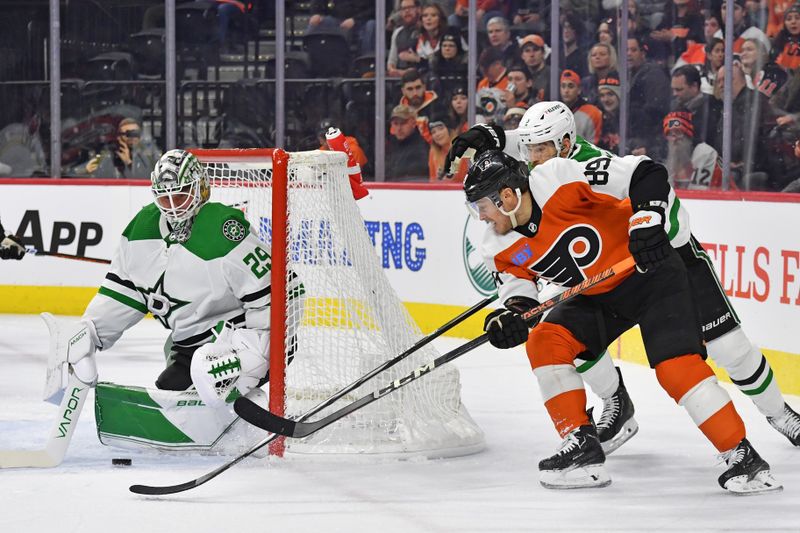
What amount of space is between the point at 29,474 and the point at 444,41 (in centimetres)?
430

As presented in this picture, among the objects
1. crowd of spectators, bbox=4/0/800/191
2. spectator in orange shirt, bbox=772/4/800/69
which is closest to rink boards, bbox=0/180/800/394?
crowd of spectators, bbox=4/0/800/191

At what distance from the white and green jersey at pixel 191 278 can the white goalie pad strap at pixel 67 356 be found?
0.36 feet

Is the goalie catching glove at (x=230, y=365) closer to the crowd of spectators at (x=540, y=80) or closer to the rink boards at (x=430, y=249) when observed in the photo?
the rink boards at (x=430, y=249)

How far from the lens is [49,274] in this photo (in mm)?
7566

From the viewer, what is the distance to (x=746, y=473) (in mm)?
3211

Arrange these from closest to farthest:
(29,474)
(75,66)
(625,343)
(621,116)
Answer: (29,474) → (625,343) → (621,116) → (75,66)

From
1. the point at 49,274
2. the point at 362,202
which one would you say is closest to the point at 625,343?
the point at 362,202

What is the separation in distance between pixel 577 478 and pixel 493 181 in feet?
2.54

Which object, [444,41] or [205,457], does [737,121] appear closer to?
[444,41]

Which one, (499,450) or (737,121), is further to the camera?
(737,121)

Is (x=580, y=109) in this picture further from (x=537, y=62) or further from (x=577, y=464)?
(x=577, y=464)

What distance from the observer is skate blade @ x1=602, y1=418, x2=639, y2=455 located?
3.87m

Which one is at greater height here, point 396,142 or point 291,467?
point 396,142

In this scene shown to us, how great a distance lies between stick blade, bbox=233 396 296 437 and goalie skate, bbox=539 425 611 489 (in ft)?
2.20
